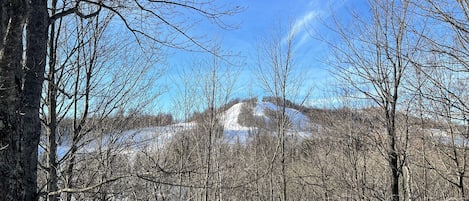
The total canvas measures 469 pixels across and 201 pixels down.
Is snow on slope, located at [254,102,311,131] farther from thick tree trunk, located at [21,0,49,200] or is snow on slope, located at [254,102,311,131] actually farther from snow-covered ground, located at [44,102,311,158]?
thick tree trunk, located at [21,0,49,200]

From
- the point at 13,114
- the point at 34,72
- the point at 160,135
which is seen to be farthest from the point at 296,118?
the point at 13,114

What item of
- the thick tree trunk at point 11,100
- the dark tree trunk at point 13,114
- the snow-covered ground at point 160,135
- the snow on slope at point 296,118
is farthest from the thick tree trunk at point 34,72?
the snow on slope at point 296,118

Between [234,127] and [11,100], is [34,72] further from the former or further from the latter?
[234,127]

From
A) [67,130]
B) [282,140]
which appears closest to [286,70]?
[282,140]

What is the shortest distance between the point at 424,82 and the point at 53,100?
5.19 meters

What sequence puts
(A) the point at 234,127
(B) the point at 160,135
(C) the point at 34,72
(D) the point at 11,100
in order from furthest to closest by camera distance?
(A) the point at 234,127 → (B) the point at 160,135 → (C) the point at 34,72 → (D) the point at 11,100

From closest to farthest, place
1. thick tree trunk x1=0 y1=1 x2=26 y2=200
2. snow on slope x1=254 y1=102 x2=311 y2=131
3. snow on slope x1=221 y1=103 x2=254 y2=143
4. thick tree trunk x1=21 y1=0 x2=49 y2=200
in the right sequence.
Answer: thick tree trunk x1=0 y1=1 x2=26 y2=200 → thick tree trunk x1=21 y1=0 x2=49 y2=200 → snow on slope x1=254 y1=102 x2=311 y2=131 → snow on slope x1=221 y1=103 x2=254 y2=143

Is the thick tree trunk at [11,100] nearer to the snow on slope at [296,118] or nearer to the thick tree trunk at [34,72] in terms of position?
the thick tree trunk at [34,72]

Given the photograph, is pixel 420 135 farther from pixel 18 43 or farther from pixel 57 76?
pixel 18 43

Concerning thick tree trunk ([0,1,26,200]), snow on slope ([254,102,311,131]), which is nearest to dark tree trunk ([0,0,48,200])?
thick tree trunk ([0,1,26,200])

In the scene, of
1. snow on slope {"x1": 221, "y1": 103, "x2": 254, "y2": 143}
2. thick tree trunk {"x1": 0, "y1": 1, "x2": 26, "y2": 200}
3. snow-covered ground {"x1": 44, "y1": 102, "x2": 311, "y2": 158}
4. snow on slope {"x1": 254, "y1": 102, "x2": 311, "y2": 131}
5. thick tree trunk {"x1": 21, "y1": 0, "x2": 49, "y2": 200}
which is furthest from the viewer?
snow on slope {"x1": 221, "y1": 103, "x2": 254, "y2": 143}

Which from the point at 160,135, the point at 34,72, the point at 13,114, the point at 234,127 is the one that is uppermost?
the point at 34,72

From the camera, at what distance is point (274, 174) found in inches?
578

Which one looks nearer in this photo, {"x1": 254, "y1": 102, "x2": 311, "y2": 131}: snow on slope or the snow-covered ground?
the snow-covered ground
